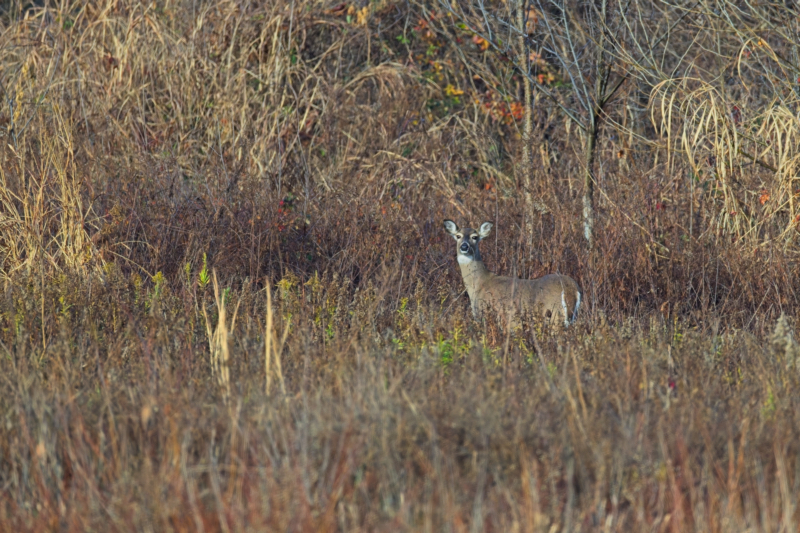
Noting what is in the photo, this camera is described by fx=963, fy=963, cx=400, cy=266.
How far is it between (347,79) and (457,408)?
334 inches

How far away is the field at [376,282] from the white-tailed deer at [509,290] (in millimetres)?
266

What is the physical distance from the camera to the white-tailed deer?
6180mm

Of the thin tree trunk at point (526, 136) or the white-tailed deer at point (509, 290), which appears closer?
the white-tailed deer at point (509, 290)

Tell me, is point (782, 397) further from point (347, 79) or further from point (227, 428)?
point (347, 79)

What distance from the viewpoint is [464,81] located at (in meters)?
11.3

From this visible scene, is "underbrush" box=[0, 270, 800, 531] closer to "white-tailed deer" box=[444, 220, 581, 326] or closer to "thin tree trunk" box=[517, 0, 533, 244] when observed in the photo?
"white-tailed deer" box=[444, 220, 581, 326]

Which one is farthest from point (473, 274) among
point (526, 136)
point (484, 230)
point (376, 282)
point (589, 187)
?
point (526, 136)

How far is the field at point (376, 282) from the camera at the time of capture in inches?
115

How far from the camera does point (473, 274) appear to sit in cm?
708

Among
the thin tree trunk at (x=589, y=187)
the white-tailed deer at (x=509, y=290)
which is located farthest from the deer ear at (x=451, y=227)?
the thin tree trunk at (x=589, y=187)

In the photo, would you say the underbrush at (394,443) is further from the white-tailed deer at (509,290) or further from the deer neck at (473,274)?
the deer neck at (473,274)

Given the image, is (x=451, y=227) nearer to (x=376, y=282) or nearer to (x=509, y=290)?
(x=376, y=282)

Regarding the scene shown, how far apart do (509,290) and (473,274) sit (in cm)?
50

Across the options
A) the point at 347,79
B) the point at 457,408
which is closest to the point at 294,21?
the point at 347,79
